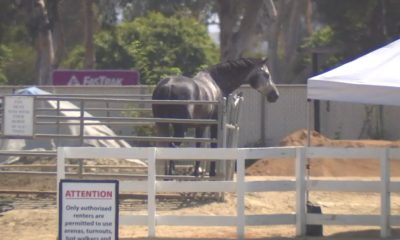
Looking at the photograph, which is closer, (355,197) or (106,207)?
(106,207)

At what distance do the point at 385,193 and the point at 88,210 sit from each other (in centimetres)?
446

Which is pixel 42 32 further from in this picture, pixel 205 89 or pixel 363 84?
pixel 363 84

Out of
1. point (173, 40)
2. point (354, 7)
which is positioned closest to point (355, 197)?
point (354, 7)

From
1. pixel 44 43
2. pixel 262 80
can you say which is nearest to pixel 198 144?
pixel 262 80

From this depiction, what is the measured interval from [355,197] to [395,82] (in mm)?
5235

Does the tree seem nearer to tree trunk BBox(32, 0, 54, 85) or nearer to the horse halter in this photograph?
tree trunk BBox(32, 0, 54, 85)

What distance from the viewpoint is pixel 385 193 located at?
40.4 feet

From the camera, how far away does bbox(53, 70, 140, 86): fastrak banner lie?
96.0 feet

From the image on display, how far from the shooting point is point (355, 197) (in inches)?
657

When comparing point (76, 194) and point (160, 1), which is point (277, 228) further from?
point (160, 1)

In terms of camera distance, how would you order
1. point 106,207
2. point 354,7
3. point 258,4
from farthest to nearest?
point 354,7
point 258,4
point 106,207

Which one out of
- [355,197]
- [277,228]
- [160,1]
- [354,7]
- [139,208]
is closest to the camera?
[277,228]

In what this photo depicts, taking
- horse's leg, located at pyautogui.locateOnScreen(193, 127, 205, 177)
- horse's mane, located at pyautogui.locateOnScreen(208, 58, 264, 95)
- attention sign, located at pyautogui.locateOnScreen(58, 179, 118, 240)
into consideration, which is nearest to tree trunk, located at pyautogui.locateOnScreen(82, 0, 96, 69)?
horse's mane, located at pyautogui.locateOnScreen(208, 58, 264, 95)

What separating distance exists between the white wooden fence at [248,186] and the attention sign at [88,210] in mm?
2149
